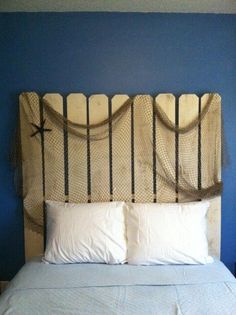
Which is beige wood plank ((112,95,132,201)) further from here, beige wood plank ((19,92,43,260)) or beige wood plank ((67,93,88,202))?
beige wood plank ((19,92,43,260))

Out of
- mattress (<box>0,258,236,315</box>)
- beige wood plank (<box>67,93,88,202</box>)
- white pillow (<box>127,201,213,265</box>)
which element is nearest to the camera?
mattress (<box>0,258,236,315</box>)

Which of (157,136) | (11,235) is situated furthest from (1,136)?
(157,136)

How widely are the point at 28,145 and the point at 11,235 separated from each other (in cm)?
74

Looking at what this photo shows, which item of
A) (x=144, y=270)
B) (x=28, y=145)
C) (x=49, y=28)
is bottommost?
(x=144, y=270)

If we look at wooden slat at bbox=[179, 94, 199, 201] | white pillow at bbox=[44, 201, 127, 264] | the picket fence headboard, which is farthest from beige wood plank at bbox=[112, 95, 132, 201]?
wooden slat at bbox=[179, 94, 199, 201]

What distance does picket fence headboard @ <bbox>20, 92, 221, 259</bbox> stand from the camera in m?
2.19

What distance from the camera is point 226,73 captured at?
2240 mm

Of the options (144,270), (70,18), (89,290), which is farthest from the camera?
(70,18)

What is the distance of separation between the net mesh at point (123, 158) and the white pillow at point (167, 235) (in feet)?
0.69

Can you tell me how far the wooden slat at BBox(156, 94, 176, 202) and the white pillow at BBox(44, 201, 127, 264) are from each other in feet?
1.33

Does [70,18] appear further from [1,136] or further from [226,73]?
[226,73]

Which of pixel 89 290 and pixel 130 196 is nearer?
pixel 89 290

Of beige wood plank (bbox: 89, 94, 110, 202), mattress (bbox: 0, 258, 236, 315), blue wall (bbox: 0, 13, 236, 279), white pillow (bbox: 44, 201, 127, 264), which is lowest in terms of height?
mattress (bbox: 0, 258, 236, 315)

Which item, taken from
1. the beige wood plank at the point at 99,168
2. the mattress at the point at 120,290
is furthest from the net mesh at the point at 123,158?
the mattress at the point at 120,290
